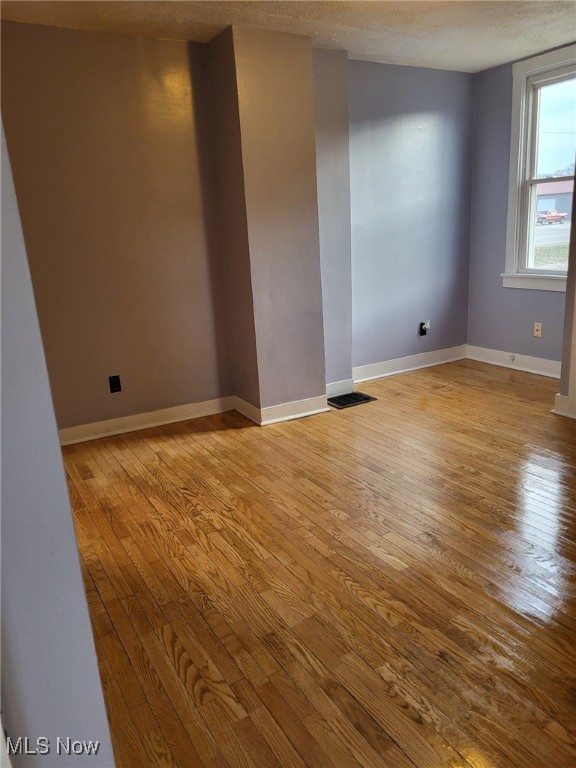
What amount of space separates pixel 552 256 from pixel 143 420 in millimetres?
3310

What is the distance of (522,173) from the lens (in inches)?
169

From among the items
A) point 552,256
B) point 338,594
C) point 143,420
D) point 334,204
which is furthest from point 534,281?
point 338,594

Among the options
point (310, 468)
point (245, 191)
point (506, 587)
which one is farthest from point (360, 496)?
point (245, 191)

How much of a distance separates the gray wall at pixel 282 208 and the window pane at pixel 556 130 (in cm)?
190

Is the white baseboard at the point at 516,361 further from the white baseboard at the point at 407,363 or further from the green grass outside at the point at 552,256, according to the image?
the green grass outside at the point at 552,256

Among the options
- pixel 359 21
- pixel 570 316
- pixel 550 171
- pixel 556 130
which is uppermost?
pixel 359 21

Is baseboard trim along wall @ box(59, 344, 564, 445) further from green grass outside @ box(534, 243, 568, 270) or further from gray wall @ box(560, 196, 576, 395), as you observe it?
green grass outside @ box(534, 243, 568, 270)

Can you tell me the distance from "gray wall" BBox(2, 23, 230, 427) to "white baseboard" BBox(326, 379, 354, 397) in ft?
3.10

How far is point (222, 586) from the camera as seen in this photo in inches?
78.7

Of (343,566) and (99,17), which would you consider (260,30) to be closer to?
(99,17)

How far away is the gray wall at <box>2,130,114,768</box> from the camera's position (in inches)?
26.8

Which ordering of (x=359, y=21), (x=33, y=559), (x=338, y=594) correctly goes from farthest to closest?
(x=359, y=21) < (x=338, y=594) < (x=33, y=559)

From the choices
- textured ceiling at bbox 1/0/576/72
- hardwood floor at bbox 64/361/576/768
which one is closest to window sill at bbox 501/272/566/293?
hardwood floor at bbox 64/361/576/768

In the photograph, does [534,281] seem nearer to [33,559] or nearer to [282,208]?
[282,208]
